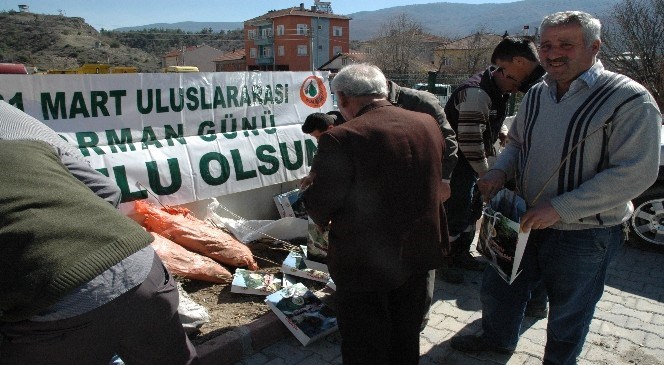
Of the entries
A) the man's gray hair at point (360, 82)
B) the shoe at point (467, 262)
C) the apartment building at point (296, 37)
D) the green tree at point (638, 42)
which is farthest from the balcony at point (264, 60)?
the man's gray hair at point (360, 82)

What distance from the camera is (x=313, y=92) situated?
230 inches

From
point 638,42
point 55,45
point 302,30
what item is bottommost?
point 638,42

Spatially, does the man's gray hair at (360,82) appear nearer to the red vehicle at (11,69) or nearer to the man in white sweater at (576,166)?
the man in white sweater at (576,166)

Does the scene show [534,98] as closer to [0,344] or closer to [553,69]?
[553,69]

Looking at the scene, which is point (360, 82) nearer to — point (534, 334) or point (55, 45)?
point (534, 334)

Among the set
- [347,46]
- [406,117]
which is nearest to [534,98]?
[406,117]

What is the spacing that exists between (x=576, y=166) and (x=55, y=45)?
7322 cm

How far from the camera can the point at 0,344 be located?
5.15 ft

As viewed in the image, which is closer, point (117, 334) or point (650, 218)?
point (117, 334)

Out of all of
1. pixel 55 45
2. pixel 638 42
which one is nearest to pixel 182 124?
pixel 638 42

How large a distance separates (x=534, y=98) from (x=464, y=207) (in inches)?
72.2

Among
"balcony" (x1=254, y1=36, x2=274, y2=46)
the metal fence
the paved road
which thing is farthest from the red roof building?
the paved road

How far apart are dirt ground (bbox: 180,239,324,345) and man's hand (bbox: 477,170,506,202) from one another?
69.4 inches

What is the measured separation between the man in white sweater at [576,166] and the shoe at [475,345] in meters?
0.53
